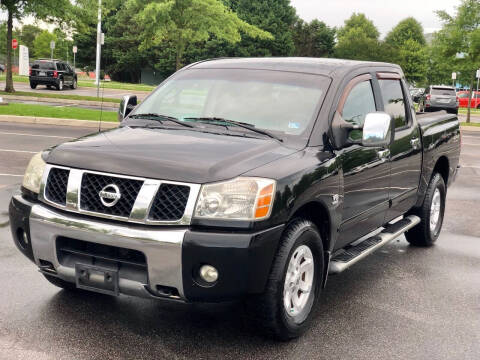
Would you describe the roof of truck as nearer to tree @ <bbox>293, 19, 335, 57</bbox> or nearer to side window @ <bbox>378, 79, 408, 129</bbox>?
side window @ <bbox>378, 79, 408, 129</bbox>

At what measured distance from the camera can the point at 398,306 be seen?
4.87 metres

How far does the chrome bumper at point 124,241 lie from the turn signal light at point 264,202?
0.42m

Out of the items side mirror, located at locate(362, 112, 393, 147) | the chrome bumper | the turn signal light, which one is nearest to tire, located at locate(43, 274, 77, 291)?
the chrome bumper

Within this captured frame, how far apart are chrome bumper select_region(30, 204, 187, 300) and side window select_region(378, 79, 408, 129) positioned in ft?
9.12

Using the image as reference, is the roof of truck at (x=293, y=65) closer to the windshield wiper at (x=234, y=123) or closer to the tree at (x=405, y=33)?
the windshield wiper at (x=234, y=123)

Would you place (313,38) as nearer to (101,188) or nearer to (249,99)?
(249,99)

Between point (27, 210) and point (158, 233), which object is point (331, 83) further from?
point (27, 210)

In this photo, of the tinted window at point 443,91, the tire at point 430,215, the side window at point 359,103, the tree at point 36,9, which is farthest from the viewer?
the tinted window at point 443,91

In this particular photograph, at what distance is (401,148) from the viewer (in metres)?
5.58

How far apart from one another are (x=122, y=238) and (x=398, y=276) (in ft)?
9.90

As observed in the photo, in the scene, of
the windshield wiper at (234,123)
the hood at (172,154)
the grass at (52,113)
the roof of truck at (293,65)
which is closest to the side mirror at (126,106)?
the roof of truck at (293,65)

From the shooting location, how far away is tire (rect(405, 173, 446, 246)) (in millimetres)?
6570

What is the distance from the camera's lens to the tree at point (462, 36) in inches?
1148

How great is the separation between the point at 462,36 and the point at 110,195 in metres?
28.5
